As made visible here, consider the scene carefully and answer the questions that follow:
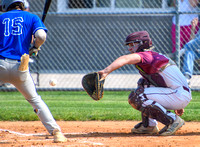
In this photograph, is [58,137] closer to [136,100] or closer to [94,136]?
[94,136]

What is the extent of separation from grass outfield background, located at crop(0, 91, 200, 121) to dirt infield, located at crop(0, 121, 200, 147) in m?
0.28

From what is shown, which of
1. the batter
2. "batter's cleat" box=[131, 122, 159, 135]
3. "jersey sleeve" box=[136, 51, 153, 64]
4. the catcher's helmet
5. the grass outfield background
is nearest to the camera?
the batter

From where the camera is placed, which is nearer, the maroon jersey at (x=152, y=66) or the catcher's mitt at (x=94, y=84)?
the catcher's mitt at (x=94, y=84)

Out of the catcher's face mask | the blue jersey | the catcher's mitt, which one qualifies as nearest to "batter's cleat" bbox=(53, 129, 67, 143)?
the catcher's mitt

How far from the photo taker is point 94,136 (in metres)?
4.88

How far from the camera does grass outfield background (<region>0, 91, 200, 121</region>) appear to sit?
647 cm

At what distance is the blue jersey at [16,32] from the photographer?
4.35 metres

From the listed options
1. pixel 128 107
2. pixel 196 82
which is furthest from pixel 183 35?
pixel 128 107

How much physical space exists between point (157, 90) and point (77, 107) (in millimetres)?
2819

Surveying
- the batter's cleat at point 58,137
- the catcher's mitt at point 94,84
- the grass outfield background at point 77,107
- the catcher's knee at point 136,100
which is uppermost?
the catcher's mitt at point 94,84

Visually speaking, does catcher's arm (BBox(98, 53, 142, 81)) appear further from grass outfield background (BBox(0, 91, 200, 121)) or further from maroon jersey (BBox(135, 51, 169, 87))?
grass outfield background (BBox(0, 91, 200, 121))

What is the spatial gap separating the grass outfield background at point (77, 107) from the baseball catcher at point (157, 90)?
1.58 metres

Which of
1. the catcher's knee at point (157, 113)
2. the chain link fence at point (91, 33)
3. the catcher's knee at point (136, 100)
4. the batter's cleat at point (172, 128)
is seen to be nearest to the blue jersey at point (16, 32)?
the catcher's knee at point (136, 100)

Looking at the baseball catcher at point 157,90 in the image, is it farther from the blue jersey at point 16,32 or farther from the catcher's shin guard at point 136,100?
the blue jersey at point 16,32
